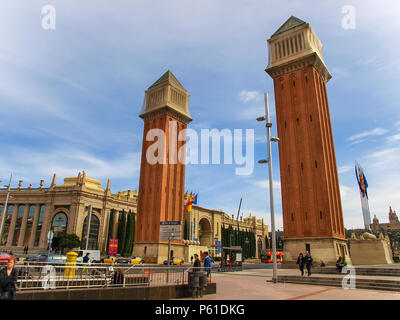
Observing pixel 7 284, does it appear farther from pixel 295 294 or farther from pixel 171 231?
pixel 171 231

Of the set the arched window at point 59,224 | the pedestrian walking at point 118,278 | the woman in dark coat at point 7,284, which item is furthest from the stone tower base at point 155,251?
the woman in dark coat at point 7,284

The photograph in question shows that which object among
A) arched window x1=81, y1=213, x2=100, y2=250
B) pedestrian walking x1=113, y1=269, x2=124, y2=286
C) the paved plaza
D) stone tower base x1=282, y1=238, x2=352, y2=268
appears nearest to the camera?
pedestrian walking x1=113, y1=269, x2=124, y2=286

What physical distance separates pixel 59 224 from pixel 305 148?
54.9m

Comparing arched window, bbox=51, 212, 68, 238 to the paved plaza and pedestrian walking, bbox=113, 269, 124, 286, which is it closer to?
the paved plaza

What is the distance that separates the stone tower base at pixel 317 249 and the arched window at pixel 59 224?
49123 millimetres

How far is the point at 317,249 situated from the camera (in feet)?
112

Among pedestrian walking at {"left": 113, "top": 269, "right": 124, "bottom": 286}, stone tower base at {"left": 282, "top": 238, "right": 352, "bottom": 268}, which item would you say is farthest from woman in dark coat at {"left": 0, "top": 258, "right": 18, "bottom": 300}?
stone tower base at {"left": 282, "top": 238, "right": 352, "bottom": 268}

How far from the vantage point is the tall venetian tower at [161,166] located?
52.0 m

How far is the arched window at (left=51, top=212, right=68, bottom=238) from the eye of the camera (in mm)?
63559

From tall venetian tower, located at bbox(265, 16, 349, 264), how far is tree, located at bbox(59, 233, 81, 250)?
134 feet

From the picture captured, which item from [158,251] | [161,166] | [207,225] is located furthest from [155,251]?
[207,225]

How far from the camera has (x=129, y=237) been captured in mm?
68688
